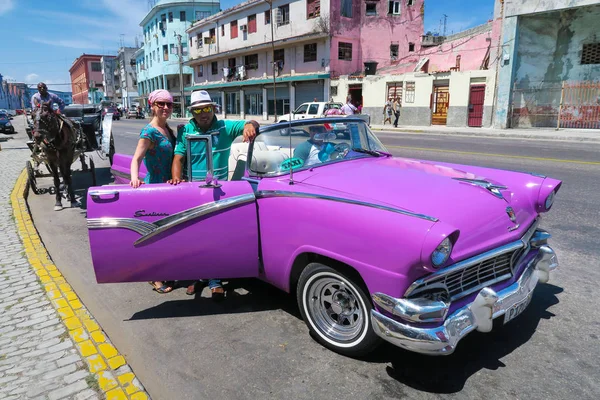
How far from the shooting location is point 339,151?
3.84 metres

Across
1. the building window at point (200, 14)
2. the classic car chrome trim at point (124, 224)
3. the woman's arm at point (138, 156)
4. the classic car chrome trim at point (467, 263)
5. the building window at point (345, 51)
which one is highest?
the building window at point (200, 14)

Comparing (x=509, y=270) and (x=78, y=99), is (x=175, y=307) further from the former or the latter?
(x=78, y=99)

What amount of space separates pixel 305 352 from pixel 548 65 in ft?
83.9

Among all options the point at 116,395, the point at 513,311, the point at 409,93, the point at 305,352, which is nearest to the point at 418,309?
the point at 513,311

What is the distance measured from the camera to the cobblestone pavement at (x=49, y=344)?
2.72 m

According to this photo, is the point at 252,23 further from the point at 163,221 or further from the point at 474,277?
the point at 474,277

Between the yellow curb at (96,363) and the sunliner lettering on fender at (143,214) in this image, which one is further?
the sunliner lettering on fender at (143,214)

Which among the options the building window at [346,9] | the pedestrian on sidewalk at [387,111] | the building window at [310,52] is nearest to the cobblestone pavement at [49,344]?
the pedestrian on sidewalk at [387,111]

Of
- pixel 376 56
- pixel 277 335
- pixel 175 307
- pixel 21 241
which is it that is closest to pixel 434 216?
pixel 277 335

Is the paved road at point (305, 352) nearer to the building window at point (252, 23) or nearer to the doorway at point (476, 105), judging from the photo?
the doorway at point (476, 105)

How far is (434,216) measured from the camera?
2.59 metres

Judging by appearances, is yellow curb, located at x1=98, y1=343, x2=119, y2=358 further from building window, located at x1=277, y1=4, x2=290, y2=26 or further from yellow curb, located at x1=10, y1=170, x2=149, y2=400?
building window, located at x1=277, y1=4, x2=290, y2=26

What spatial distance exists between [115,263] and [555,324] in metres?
3.48

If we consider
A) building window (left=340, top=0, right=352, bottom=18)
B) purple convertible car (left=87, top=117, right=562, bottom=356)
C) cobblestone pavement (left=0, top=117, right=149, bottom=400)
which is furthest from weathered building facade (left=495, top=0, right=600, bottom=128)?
cobblestone pavement (left=0, top=117, right=149, bottom=400)
